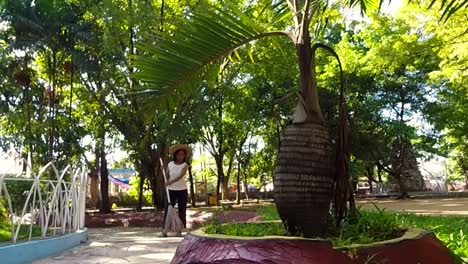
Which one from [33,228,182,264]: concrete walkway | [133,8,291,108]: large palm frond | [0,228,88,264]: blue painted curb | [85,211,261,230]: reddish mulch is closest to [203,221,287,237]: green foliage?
[133,8,291,108]: large palm frond

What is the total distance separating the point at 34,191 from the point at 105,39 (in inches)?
304

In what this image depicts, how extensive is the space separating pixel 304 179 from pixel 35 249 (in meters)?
4.47

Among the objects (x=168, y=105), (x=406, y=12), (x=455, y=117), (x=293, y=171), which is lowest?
(x=293, y=171)

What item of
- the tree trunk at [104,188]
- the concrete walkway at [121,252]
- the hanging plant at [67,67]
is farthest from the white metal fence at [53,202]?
the tree trunk at [104,188]

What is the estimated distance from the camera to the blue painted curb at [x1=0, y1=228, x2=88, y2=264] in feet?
18.6

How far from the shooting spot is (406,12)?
12508 mm

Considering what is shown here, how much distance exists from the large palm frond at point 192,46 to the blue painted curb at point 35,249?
344 centimetres

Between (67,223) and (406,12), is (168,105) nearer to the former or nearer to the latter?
(67,223)

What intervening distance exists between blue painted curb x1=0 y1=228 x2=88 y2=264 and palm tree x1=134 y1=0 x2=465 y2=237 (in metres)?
3.34

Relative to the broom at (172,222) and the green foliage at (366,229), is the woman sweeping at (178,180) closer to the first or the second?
the broom at (172,222)

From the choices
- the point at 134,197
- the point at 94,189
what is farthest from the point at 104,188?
the point at 134,197

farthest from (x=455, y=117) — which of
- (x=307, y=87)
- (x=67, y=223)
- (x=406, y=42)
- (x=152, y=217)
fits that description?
(x=307, y=87)

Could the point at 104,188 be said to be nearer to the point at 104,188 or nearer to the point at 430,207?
the point at 104,188

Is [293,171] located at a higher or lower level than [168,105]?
lower
